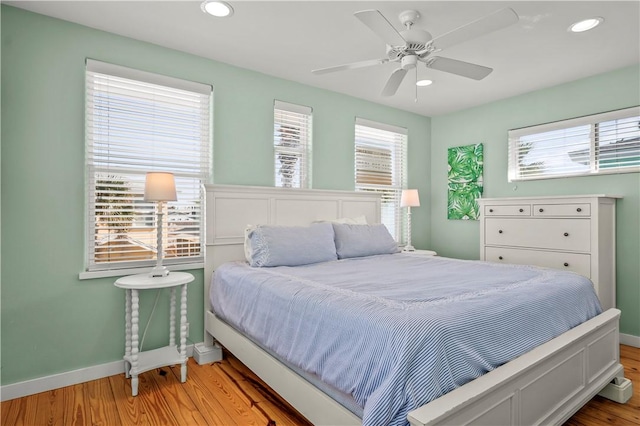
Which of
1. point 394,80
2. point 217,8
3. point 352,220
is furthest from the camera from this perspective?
point 352,220

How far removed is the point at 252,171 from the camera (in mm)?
3330

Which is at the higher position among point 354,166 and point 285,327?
point 354,166

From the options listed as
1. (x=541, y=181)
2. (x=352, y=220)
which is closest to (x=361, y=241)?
(x=352, y=220)

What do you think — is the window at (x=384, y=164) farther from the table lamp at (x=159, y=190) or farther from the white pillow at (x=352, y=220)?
the table lamp at (x=159, y=190)

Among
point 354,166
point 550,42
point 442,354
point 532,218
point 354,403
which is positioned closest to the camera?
point 442,354

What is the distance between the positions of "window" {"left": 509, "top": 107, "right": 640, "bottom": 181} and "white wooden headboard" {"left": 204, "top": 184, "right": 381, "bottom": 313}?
2007 mm

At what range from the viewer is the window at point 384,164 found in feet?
13.9

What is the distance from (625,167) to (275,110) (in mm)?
3314

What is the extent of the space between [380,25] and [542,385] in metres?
1.96

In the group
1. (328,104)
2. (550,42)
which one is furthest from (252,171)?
(550,42)

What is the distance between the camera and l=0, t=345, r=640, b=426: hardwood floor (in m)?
2.02

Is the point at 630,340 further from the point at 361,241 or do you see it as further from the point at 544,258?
the point at 361,241

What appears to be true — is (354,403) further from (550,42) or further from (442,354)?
(550,42)

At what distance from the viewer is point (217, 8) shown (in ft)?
7.56
